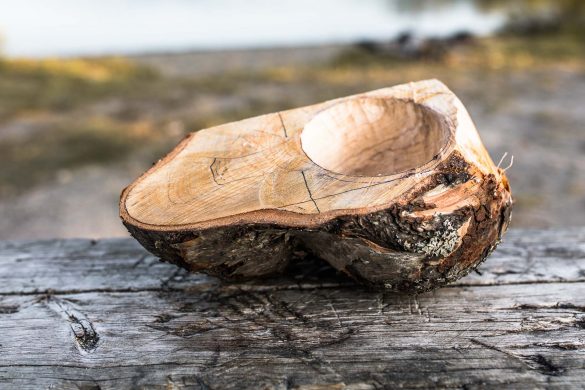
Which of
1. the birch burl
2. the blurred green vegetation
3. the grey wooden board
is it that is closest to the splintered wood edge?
the birch burl

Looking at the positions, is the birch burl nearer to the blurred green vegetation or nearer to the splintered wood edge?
the splintered wood edge

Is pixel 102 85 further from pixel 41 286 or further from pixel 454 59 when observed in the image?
pixel 41 286

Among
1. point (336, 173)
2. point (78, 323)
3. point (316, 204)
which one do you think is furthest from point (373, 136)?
point (78, 323)

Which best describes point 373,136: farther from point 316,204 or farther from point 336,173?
point 316,204

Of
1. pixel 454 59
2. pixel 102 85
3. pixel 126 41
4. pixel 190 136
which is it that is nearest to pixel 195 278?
pixel 190 136

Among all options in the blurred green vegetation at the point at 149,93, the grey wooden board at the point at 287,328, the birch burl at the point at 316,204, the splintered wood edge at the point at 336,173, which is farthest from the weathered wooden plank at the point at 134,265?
the blurred green vegetation at the point at 149,93
